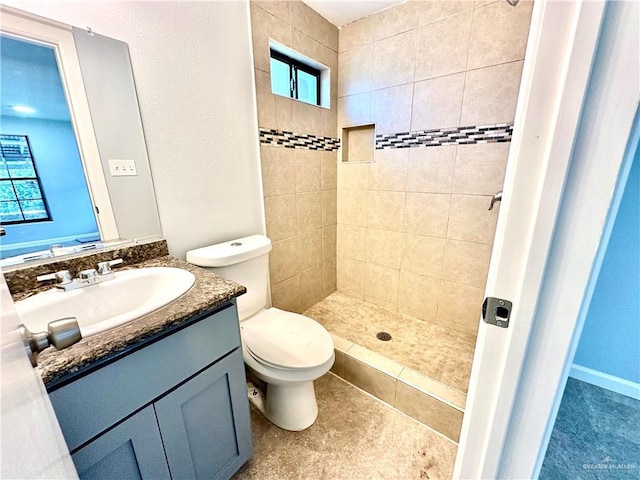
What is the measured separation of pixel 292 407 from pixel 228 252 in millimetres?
818

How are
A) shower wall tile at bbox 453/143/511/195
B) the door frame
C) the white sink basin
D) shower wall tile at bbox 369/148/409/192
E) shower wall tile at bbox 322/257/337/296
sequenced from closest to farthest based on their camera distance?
the door frame < the white sink basin < shower wall tile at bbox 453/143/511/195 < shower wall tile at bbox 369/148/409/192 < shower wall tile at bbox 322/257/337/296

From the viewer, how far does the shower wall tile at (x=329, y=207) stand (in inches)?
82.8

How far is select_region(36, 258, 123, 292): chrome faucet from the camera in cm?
86

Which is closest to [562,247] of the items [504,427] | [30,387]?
[504,427]

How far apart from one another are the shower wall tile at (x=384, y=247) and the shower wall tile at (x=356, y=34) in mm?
1335

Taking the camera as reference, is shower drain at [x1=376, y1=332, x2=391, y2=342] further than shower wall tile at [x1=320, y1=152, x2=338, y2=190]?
No

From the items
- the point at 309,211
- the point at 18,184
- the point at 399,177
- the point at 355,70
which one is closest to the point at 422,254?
the point at 399,177

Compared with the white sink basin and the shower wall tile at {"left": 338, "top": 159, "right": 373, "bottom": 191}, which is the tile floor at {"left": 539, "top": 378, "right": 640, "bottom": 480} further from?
the shower wall tile at {"left": 338, "top": 159, "right": 373, "bottom": 191}

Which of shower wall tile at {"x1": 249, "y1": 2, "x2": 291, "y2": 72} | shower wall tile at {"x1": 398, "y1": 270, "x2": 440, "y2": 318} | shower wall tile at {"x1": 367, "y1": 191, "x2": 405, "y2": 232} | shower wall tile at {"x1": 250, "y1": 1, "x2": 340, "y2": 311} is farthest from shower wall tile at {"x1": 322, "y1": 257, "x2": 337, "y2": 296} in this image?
shower wall tile at {"x1": 249, "y1": 2, "x2": 291, "y2": 72}

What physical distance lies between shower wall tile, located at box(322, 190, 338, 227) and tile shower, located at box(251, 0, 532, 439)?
0.5 inches

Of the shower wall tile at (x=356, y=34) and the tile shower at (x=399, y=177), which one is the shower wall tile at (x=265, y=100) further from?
the shower wall tile at (x=356, y=34)

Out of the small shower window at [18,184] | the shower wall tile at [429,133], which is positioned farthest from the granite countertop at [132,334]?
the shower wall tile at [429,133]

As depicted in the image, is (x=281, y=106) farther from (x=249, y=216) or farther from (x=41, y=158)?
(x=41, y=158)

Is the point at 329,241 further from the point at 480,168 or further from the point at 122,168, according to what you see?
the point at 122,168
